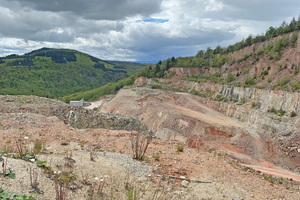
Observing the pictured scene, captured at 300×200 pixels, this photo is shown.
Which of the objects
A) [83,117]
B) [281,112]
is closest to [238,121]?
[281,112]

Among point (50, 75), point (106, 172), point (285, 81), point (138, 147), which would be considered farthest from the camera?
point (50, 75)

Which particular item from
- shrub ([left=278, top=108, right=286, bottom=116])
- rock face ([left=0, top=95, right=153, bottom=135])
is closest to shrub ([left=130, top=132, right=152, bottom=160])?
rock face ([left=0, top=95, right=153, bottom=135])

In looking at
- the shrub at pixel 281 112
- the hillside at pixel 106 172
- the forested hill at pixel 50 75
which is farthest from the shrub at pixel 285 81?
the forested hill at pixel 50 75

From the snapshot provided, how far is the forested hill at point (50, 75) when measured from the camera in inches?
3871

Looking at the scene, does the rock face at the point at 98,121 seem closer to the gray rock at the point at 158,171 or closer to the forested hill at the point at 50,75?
the gray rock at the point at 158,171

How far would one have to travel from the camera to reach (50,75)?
124062mm

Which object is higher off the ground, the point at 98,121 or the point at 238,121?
the point at 98,121

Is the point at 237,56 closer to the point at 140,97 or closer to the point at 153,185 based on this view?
the point at 140,97

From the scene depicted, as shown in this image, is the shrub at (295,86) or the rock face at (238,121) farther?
the shrub at (295,86)

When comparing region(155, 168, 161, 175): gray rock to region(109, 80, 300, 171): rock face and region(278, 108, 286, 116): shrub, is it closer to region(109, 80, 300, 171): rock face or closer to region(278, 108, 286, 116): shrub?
region(109, 80, 300, 171): rock face

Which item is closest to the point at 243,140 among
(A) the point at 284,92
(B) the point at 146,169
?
(A) the point at 284,92

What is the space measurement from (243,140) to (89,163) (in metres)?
18.0

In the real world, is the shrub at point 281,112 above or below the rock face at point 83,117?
above

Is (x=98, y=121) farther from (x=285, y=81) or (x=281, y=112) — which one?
(x=285, y=81)
